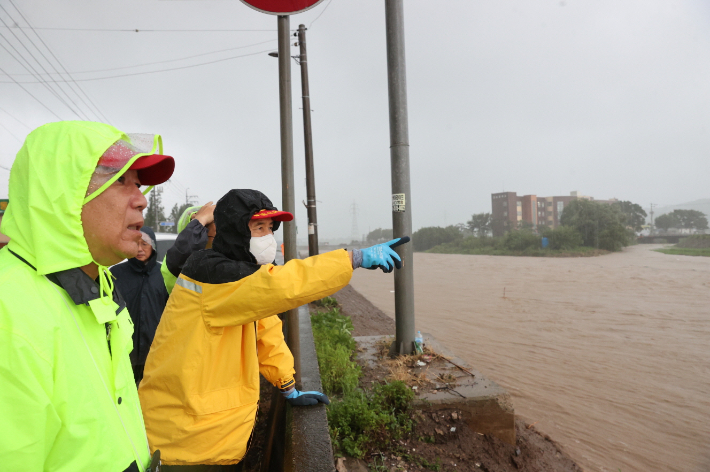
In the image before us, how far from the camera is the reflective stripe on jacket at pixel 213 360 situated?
1.60 meters

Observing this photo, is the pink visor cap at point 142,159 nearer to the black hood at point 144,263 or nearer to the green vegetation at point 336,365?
the black hood at point 144,263

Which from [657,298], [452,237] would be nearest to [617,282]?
[657,298]

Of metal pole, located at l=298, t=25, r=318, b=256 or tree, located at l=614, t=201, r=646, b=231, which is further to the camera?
tree, located at l=614, t=201, r=646, b=231

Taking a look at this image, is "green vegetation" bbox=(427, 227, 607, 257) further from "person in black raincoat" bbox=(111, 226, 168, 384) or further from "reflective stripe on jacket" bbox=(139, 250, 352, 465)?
"reflective stripe on jacket" bbox=(139, 250, 352, 465)

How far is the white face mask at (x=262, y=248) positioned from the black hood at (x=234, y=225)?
0.20 meters

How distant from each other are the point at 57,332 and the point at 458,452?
10.0 feet

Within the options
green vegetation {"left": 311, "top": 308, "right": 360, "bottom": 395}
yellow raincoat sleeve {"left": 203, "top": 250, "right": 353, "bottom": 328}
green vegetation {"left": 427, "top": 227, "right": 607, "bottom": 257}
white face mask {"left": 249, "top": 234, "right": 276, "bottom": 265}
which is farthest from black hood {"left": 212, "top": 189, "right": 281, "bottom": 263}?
green vegetation {"left": 427, "top": 227, "right": 607, "bottom": 257}

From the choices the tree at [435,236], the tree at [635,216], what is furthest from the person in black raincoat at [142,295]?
the tree at [635,216]

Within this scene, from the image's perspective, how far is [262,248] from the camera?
229 centimetres

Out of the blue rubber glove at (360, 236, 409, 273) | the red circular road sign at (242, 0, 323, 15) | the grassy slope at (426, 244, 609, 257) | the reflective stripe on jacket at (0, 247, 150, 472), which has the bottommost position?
the grassy slope at (426, 244, 609, 257)

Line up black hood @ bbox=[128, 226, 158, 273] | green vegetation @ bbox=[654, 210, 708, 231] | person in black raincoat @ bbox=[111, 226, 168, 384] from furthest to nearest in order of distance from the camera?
green vegetation @ bbox=[654, 210, 708, 231]
black hood @ bbox=[128, 226, 158, 273]
person in black raincoat @ bbox=[111, 226, 168, 384]

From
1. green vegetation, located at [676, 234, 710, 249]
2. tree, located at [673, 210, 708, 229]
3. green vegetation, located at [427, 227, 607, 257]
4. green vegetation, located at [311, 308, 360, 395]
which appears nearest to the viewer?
green vegetation, located at [311, 308, 360, 395]

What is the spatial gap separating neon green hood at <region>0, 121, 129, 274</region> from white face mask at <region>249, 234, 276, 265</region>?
124 centimetres

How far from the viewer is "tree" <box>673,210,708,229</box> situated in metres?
78.2
